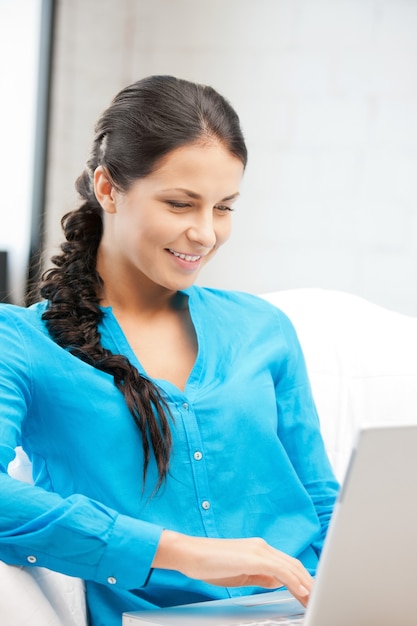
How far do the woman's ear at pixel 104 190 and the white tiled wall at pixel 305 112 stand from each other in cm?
126

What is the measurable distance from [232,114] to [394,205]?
1.18 metres

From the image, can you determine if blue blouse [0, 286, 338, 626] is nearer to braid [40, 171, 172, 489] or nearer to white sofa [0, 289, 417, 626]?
braid [40, 171, 172, 489]

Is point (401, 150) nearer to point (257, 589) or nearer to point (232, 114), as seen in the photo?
point (232, 114)

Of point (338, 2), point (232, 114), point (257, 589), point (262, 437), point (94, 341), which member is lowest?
point (257, 589)

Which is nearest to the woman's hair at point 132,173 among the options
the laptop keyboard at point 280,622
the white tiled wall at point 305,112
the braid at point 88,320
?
the braid at point 88,320

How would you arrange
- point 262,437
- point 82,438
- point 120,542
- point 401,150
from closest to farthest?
point 120,542, point 82,438, point 262,437, point 401,150

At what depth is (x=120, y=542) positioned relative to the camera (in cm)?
103

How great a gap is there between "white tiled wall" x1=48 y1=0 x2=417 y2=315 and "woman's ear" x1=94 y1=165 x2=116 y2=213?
1.26 m

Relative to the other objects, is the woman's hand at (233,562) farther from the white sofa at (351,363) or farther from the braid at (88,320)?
the white sofa at (351,363)

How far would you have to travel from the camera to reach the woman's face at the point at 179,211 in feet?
4.09

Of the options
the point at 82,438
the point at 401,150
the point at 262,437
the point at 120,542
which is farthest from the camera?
the point at 401,150

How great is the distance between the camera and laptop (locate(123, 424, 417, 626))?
780mm

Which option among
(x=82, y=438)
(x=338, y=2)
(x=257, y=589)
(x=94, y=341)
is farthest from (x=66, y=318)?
(x=338, y=2)

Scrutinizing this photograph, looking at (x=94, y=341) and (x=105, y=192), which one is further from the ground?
(x=105, y=192)
